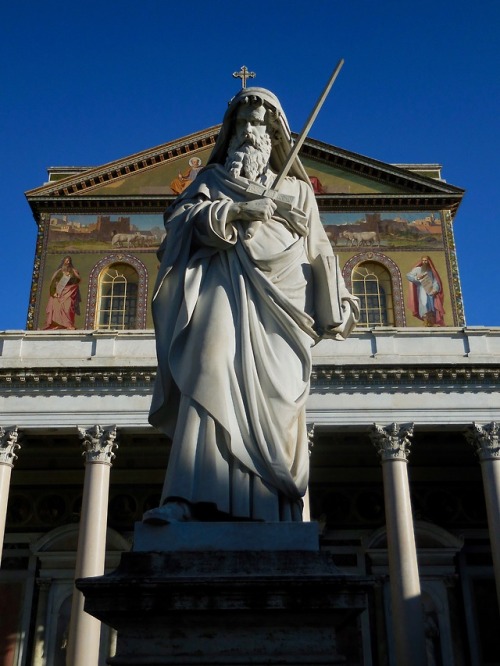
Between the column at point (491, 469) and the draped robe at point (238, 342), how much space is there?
13.9 m

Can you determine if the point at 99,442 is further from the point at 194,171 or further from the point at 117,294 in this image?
the point at 194,171

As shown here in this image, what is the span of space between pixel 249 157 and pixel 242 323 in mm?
1035

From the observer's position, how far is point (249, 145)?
4.12m

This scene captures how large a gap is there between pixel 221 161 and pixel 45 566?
18300 millimetres

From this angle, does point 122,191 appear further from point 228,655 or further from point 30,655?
point 228,655

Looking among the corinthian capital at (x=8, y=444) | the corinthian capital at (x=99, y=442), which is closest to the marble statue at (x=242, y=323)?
the corinthian capital at (x=99, y=442)

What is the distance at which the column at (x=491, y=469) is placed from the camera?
1634cm

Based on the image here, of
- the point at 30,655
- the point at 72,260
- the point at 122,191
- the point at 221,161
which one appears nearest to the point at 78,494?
the point at 30,655


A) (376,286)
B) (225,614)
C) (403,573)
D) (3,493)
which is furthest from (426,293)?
(225,614)

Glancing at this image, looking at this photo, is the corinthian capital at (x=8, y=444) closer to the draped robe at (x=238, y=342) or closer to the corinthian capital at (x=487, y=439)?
the corinthian capital at (x=487, y=439)

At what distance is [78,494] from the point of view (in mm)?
21188

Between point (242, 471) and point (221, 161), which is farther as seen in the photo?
point (221, 161)

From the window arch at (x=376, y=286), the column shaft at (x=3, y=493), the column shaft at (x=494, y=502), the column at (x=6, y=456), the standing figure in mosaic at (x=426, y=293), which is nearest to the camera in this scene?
the column shaft at (x=494, y=502)

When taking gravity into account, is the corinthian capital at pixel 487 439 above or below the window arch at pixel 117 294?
below
